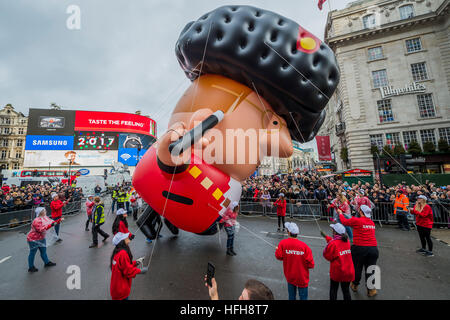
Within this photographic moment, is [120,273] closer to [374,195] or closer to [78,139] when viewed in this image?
[374,195]

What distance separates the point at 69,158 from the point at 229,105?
47206mm

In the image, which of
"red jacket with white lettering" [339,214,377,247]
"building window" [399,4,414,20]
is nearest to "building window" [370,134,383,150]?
"building window" [399,4,414,20]

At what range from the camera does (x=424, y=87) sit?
19391mm

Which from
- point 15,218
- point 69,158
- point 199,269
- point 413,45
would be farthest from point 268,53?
point 69,158

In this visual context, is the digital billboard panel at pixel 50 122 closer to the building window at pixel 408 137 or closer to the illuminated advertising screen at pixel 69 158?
the illuminated advertising screen at pixel 69 158

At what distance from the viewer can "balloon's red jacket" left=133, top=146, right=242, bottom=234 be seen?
3.54 metres

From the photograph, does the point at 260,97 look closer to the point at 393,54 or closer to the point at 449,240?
the point at 449,240

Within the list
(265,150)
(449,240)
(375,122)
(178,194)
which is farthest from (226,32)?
(375,122)

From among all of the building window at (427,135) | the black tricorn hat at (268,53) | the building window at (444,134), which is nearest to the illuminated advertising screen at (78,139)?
the black tricorn hat at (268,53)

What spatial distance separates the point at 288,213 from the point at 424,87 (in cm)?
2067

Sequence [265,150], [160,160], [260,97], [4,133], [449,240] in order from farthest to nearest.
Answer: [4,133]
[449,240]
[265,150]
[260,97]
[160,160]

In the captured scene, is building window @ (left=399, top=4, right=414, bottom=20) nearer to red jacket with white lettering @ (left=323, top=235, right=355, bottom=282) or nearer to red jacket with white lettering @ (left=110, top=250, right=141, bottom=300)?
red jacket with white lettering @ (left=323, top=235, right=355, bottom=282)

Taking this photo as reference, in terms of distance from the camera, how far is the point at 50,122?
4009 cm

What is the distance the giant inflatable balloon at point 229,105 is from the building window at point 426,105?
916 inches
